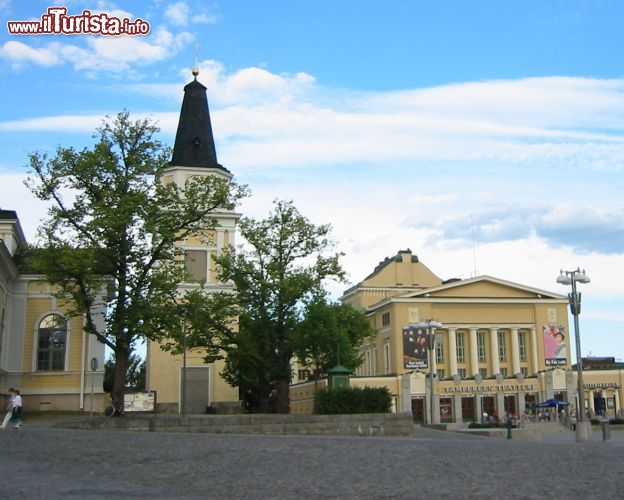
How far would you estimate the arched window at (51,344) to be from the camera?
4269 centimetres

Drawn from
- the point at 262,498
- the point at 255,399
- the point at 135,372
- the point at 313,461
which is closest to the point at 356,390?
the point at 313,461

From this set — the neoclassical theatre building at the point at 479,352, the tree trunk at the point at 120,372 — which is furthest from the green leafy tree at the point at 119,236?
the neoclassical theatre building at the point at 479,352

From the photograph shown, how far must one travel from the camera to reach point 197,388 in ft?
176

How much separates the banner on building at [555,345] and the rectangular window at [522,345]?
2473 millimetres

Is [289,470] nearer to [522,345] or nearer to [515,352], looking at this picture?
[515,352]

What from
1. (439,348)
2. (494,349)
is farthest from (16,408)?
(494,349)

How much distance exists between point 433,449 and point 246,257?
23.3 m

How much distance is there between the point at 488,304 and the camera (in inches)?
3425

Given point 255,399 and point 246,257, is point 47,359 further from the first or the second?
point 255,399

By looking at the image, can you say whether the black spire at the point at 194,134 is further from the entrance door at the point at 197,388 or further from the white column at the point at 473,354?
the white column at the point at 473,354

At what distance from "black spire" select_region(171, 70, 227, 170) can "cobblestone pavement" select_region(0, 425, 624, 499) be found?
36149 millimetres

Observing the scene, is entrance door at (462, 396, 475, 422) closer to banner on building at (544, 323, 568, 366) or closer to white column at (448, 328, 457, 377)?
white column at (448, 328, 457, 377)

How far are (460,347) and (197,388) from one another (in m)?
40.1

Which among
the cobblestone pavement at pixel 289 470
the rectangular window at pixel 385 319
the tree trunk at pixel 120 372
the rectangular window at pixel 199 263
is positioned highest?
the rectangular window at pixel 199 263
